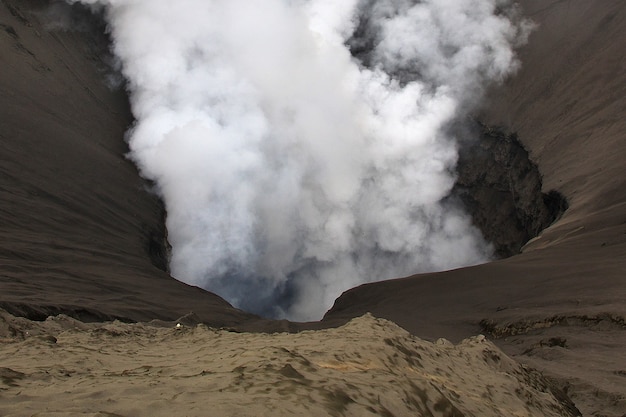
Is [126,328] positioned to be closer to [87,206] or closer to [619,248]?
[87,206]

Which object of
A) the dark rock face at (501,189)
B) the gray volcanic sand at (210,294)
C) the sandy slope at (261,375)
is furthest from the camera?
the dark rock face at (501,189)

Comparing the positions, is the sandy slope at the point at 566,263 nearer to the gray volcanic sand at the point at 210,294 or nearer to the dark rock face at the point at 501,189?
the gray volcanic sand at the point at 210,294

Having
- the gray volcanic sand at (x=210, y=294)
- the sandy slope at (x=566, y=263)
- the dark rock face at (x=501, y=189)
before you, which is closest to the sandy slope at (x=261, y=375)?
the gray volcanic sand at (x=210, y=294)

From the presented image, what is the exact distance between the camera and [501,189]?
27.3 metres

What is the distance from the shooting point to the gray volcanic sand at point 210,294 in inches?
255

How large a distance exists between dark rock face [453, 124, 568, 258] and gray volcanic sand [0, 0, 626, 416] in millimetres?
1028

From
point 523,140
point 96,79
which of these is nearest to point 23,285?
point 96,79

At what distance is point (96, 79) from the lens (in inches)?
1114

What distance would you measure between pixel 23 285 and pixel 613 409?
10598mm

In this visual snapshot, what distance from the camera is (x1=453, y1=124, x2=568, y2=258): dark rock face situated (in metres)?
24.5

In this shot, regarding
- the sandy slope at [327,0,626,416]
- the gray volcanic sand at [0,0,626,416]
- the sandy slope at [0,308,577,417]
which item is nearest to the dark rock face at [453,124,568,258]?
the sandy slope at [327,0,626,416]

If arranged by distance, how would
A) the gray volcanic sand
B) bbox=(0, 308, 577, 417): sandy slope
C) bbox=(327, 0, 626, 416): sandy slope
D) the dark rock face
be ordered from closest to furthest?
bbox=(0, 308, 577, 417): sandy slope, the gray volcanic sand, bbox=(327, 0, 626, 416): sandy slope, the dark rock face

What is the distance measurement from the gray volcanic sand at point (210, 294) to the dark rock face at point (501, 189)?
3.37 feet

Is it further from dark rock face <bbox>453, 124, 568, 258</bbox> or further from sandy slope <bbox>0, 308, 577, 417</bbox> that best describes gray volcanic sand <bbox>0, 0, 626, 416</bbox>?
dark rock face <bbox>453, 124, 568, 258</bbox>
